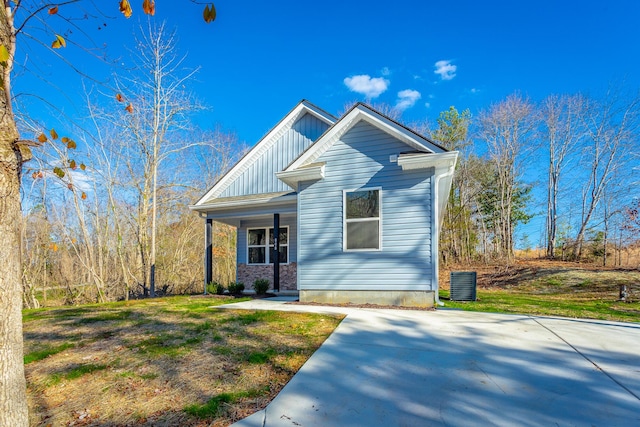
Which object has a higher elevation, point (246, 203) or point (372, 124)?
point (372, 124)

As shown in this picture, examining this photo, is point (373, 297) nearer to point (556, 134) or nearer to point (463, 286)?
point (463, 286)

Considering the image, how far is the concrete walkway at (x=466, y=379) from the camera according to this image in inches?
99.3

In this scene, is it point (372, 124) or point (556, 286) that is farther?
point (556, 286)

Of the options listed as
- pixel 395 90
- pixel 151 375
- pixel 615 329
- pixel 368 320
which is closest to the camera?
pixel 151 375

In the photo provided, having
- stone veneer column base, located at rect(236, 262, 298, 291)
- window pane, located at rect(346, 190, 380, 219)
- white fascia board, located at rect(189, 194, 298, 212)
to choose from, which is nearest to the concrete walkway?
window pane, located at rect(346, 190, 380, 219)

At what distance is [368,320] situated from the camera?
219 inches

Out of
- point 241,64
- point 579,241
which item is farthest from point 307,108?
point 579,241

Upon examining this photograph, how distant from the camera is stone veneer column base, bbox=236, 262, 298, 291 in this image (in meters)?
11.4

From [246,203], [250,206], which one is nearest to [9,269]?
[246,203]

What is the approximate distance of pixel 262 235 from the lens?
12.3 meters

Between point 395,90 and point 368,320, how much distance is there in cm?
2072

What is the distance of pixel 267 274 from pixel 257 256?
0.84 metres

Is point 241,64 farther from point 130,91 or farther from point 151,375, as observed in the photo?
point 151,375

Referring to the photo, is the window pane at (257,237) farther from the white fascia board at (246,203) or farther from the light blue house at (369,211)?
the light blue house at (369,211)
